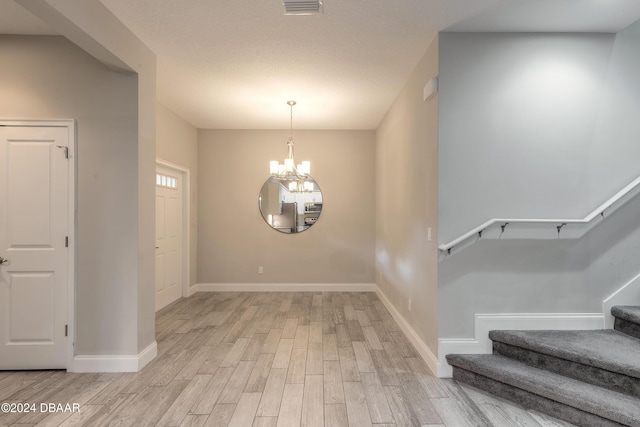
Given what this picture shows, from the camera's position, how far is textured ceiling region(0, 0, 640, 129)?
257cm

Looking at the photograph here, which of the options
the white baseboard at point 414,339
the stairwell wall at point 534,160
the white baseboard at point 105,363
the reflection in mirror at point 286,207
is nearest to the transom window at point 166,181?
the reflection in mirror at point 286,207

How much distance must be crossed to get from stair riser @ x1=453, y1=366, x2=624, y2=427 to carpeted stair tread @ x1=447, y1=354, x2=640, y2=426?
3cm

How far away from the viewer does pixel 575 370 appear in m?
2.48

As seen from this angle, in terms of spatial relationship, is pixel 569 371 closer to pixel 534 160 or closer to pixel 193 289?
pixel 534 160

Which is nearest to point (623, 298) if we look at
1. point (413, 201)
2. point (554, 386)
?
point (554, 386)

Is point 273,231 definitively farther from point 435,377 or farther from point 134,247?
point 435,377

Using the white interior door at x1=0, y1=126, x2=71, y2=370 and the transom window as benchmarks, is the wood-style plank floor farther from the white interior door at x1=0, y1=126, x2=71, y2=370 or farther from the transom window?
the transom window

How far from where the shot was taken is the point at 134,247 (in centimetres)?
301

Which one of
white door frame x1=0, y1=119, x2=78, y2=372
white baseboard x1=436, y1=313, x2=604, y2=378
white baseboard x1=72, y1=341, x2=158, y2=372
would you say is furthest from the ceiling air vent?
white baseboard x1=72, y1=341, x2=158, y2=372

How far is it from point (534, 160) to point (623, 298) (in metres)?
1.34

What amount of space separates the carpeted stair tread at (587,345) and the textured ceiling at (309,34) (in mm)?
2440

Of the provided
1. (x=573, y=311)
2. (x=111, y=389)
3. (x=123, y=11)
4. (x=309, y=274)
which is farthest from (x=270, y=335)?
(x=123, y=11)

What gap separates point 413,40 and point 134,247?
9.72 ft

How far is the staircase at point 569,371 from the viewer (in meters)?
2.19
